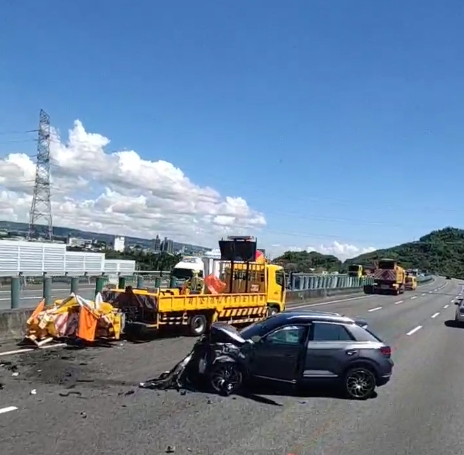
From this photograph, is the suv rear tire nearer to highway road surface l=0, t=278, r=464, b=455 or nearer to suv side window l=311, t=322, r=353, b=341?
highway road surface l=0, t=278, r=464, b=455

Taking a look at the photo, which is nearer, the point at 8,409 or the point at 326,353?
the point at 8,409

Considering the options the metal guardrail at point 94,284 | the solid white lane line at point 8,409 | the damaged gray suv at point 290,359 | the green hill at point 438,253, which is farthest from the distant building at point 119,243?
the green hill at point 438,253

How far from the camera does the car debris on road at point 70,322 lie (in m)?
15.0

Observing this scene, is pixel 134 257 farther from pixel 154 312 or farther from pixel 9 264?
pixel 154 312

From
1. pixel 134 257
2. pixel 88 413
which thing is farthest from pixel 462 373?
pixel 134 257

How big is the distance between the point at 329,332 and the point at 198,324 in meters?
9.03

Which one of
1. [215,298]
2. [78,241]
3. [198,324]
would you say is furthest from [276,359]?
[78,241]

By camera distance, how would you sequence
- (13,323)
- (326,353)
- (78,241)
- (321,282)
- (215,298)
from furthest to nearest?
(78,241), (321,282), (215,298), (13,323), (326,353)

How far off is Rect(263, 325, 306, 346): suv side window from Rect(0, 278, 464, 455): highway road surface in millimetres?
878

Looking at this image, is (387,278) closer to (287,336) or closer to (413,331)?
(413,331)

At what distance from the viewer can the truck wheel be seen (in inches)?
728

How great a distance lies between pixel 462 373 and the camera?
44.1 ft

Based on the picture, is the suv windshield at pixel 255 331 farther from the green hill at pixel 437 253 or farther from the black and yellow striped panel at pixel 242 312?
the green hill at pixel 437 253

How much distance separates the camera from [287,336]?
A: 33.0ft
